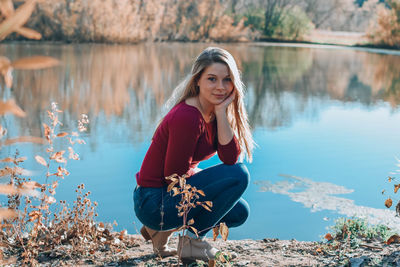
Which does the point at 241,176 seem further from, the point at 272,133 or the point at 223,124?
the point at 272,133

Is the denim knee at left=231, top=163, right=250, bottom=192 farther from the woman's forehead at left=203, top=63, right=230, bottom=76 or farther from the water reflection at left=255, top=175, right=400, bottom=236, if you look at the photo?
the water reflection at left=255, top=175, right=400, bottom=236

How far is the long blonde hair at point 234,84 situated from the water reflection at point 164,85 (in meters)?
3.18

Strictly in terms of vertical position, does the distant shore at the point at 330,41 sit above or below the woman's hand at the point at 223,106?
below

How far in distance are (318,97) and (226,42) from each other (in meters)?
14.1

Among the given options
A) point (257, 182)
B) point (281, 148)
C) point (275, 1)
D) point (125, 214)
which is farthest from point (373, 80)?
point (275, 1)

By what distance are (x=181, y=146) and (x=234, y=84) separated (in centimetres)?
42

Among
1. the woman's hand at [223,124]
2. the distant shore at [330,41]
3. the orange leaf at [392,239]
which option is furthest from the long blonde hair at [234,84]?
the distant shore at [330,41]

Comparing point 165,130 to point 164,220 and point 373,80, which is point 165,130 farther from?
point 373,80

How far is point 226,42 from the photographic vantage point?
72.9 feet

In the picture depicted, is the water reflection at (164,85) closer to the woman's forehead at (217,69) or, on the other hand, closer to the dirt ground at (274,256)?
the dirt ground at (274,256)

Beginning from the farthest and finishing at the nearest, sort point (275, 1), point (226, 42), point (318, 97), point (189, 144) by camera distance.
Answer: point (275, 1), point (226, 42), point (318, 97), point (189, 144)

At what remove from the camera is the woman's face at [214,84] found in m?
2.27

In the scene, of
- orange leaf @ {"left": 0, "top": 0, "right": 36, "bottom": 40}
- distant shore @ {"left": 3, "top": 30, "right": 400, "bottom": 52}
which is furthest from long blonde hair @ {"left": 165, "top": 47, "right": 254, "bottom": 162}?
distant shore @ {"left": 3, "top": 30, "right": 400, "bottom": 52}

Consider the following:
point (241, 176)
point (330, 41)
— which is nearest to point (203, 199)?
point (241, 176)
